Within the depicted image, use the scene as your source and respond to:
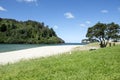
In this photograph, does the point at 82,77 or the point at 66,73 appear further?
the point at 66,73

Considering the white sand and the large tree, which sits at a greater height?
the large tree

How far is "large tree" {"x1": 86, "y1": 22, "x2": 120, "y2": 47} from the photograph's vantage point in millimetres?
57219

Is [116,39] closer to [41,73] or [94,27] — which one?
[94,27]

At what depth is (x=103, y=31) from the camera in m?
57.7

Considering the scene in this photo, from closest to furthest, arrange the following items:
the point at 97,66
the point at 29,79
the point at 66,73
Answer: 1. the point at 29,79
2. the point at 66,73
3. the point at 97,66

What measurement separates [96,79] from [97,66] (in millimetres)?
3442

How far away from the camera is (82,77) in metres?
11.7

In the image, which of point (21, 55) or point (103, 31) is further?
point (103, 31)

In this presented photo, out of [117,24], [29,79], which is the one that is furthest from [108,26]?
[29,79]

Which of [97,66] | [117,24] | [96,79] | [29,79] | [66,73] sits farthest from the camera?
[117,24]

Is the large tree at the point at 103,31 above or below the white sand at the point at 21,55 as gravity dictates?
above

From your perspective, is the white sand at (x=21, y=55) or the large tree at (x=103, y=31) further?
the large tree at (x=103, y=31)

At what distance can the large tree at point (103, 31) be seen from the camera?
5722 centimetres

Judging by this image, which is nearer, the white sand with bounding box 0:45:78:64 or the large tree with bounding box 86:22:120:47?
the white sand with bounding box 0:45:78:64
